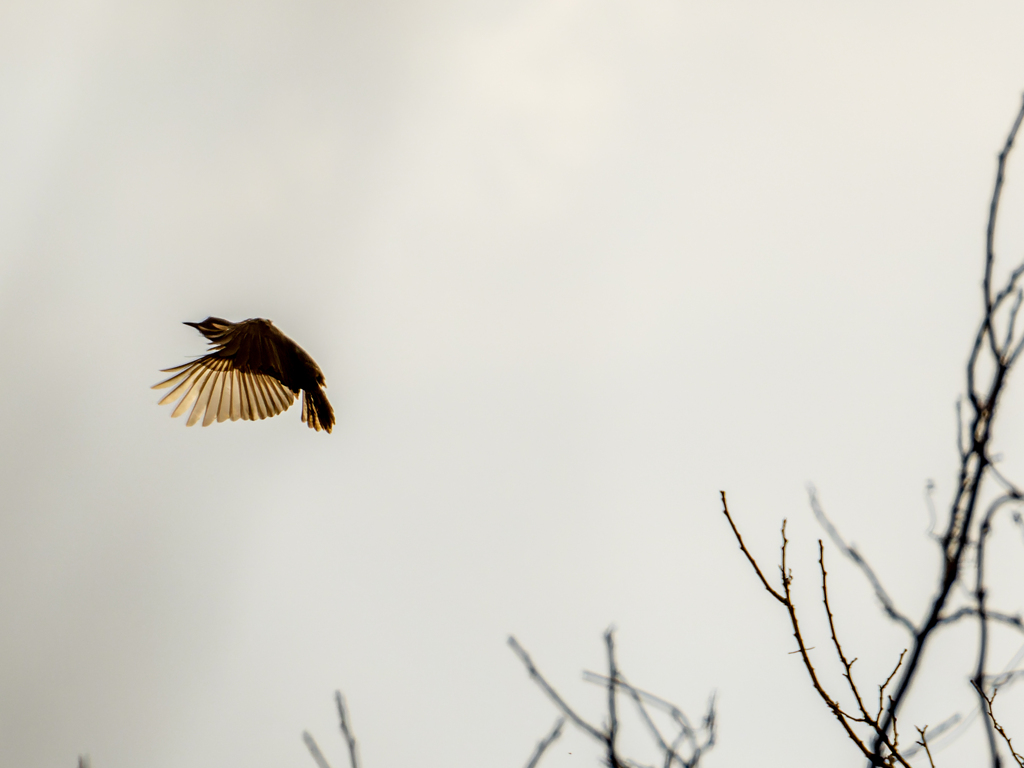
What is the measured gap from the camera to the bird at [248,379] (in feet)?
22.4

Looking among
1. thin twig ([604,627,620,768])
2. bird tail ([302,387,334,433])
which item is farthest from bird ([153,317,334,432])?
thin twig ([604,627,620,768])

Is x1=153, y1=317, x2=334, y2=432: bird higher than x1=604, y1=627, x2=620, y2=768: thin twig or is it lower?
higher

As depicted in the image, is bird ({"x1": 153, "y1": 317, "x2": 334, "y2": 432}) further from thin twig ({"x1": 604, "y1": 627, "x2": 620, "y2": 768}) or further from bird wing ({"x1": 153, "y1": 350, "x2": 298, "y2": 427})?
thin twig ({"x1": 604, "y1": 627, "x2": 620, "y2": 768})

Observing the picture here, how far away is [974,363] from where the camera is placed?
1913 mm

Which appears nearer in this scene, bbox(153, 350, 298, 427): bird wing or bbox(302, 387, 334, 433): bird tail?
bbox(302, 387, 334, 433): bird tail

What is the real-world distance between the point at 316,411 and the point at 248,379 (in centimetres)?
121

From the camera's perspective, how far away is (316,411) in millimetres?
7168

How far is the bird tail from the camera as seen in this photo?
7098mm

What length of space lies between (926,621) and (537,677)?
4.18 feet

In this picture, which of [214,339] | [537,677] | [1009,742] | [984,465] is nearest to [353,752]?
[537,677]

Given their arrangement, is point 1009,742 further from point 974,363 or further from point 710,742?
point 974,363

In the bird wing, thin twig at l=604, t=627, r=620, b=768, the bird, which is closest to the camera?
thin twig at l=604, t=627, r=620, b=768

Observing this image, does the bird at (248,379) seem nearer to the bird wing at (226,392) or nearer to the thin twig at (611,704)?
the bird wing at (226,392)

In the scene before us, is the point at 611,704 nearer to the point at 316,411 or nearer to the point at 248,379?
the point at 316,411
